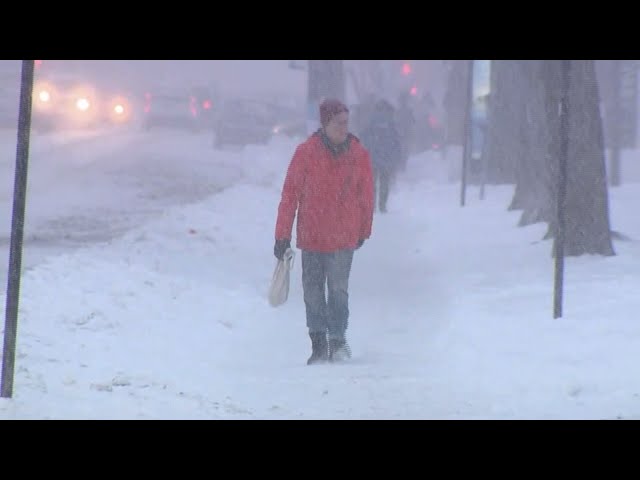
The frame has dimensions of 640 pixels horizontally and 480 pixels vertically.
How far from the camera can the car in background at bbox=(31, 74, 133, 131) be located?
37.2 meters

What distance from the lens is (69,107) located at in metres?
39.5

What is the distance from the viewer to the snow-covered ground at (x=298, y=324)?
246 inches

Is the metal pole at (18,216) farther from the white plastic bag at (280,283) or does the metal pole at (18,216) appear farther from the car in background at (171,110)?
the car in background at (171,110)

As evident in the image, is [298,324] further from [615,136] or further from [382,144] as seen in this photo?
[615,136]

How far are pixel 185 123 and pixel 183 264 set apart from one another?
2765cm

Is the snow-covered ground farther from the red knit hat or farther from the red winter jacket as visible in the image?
the red knit hat

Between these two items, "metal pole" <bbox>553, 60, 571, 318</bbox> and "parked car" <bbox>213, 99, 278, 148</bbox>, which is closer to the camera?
"metal pole" <bbox>553, 60, 571, 318</bbox>

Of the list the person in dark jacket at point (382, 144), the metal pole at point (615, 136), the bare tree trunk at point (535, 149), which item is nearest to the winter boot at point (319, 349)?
the bare tree trunk at point (535, 149)

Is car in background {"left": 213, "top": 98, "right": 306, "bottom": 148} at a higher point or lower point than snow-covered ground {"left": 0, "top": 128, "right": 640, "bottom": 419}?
higher

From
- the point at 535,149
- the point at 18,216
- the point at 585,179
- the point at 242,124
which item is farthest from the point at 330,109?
the point at 242,124

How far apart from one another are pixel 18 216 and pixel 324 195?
8.29 ft

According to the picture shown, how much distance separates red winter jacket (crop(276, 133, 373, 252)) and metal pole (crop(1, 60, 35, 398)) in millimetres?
2293

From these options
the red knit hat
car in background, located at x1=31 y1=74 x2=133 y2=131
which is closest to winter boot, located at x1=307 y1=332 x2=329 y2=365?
the red knit hat

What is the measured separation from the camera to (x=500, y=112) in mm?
21203
